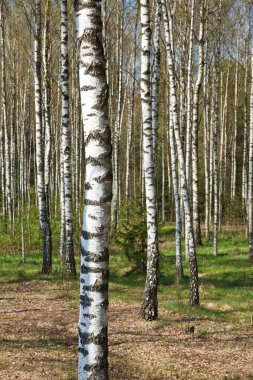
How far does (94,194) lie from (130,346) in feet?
13.8

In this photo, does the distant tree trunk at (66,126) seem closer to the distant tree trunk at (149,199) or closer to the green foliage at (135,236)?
the green foliage at (135,236)

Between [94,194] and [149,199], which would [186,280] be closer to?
[149,199]

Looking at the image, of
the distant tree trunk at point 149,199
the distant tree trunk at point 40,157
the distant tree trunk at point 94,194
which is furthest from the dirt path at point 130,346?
the distant tree trunk at point 40,157

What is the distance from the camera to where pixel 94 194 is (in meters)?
4.01

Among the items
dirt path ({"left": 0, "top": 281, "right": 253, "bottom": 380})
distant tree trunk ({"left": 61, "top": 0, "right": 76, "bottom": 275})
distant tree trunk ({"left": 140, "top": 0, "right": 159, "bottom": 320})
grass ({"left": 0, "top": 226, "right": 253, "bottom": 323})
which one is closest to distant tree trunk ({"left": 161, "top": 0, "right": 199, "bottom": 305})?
grass ({"left": 0, "top": 226, "right": 253, "bottom": 323})

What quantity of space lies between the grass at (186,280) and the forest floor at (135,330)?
0.03 m

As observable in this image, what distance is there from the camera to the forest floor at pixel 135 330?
21.1 feet

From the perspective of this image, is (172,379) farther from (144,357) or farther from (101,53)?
(101,53)

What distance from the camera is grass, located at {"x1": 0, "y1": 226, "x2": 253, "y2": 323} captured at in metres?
10.1

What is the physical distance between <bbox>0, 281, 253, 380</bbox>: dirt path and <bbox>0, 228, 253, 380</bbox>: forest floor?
14 mm

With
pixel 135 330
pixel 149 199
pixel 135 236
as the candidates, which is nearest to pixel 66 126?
pixel 135 236

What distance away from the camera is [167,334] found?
26.5 feet

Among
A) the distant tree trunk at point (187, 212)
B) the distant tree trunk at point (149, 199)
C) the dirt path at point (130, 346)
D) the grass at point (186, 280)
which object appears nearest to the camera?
the dirt path at point (130, 346)

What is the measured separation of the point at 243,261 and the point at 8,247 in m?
10.1
